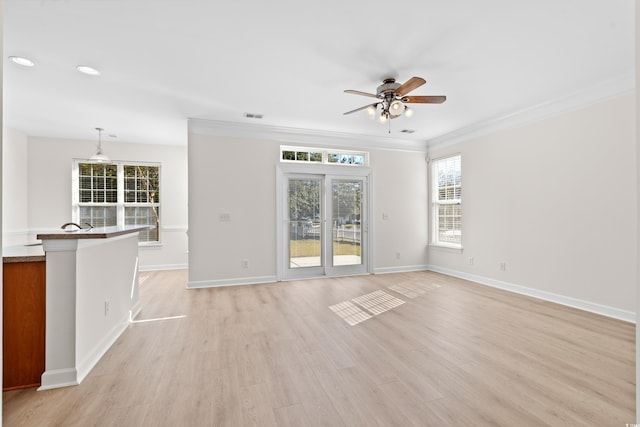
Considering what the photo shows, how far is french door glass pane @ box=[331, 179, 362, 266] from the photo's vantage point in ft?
19.8

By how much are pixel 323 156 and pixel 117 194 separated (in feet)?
14.3

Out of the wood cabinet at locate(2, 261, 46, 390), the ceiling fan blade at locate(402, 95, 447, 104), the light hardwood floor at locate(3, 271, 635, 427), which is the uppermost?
the ceiling fan blade at locate(402, 95, 447, 104)

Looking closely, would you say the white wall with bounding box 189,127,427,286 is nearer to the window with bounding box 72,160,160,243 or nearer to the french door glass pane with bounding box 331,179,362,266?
the french door glass pane with bounding box 331,179,362,266

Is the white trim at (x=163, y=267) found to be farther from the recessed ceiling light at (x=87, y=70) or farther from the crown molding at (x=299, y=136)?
the recessed ceiling light at (x=87, y=70)

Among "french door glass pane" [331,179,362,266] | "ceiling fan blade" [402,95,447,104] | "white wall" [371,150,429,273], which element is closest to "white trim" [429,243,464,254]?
"white wall" [371,150,429,273]

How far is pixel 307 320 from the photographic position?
3584 millimetres

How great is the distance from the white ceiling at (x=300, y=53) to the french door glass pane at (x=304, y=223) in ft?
4.93

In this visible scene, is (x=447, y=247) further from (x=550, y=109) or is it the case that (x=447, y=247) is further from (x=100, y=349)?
(x=100, y=349)

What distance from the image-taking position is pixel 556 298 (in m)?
4.20

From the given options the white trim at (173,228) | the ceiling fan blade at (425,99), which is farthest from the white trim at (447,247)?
the white trim at (173,228)

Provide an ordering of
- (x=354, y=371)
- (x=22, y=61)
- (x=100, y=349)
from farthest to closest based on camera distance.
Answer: (x=22, y=61) < (x=100, y=349) < (x=354, y=371)

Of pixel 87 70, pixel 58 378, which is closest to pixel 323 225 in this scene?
pixel 87 70

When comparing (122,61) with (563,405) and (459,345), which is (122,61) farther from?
(563,405)

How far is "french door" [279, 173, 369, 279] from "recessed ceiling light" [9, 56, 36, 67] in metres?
3.43
